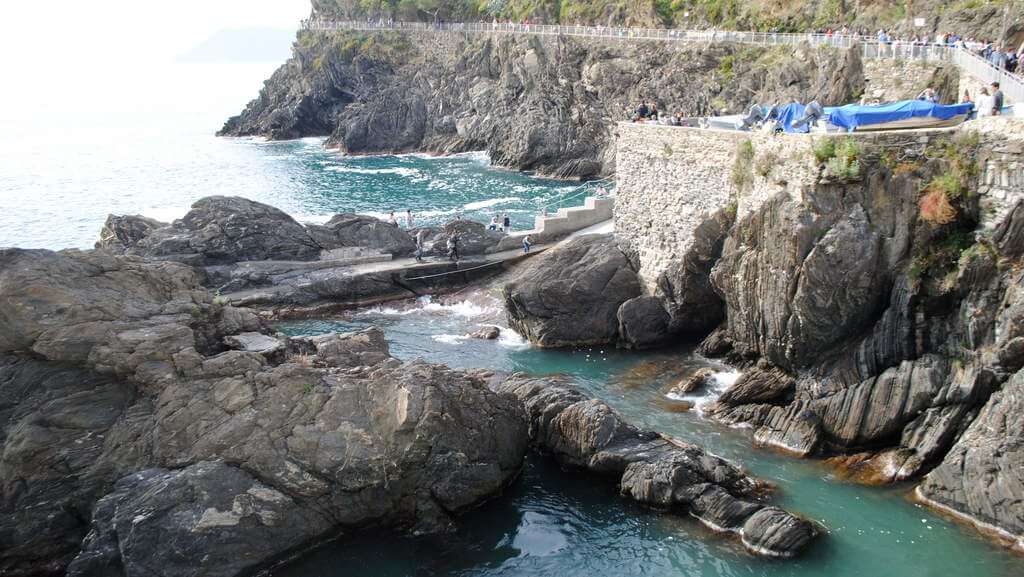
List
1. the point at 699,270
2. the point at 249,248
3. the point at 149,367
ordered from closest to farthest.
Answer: the point at 149,367, the point at 699,270, the point at 249,248

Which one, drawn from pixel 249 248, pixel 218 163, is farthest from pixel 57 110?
pixel 249 248

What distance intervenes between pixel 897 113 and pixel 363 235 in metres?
27.2

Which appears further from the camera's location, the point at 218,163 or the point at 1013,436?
the point at 218,163

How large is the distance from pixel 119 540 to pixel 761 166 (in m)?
21.1

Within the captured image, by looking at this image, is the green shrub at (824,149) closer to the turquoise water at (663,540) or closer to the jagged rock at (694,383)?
the jagged rock at (694,383)

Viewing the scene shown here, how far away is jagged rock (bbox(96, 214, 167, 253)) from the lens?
41.4 metres

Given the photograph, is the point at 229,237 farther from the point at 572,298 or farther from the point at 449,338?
the point at 572,298

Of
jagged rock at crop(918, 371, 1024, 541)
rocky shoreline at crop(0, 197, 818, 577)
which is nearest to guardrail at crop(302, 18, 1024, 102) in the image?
jagged rock at crop(918, 371, 1024, 541)

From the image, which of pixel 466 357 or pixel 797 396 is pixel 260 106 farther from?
pixel 797 396

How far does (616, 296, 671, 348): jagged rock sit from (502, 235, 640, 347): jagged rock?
28.9 inches

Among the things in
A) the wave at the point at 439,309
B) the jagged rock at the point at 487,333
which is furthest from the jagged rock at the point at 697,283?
the wave at the point at 439,309

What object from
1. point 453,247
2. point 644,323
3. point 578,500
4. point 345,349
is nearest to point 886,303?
point 644,323

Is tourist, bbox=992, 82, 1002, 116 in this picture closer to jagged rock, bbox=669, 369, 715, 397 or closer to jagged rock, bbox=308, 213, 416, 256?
jagged rock, bbox=669, 369, 715, 397

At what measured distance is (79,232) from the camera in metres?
57.7
